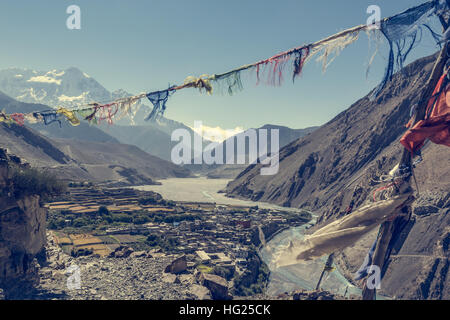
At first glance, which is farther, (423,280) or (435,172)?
(435,172)

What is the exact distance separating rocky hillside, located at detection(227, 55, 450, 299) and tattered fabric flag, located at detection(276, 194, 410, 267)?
941 centimetres

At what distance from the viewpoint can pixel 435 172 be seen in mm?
34500

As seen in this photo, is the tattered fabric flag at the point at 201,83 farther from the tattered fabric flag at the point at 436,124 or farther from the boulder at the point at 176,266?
the boulder at the point at 176,266

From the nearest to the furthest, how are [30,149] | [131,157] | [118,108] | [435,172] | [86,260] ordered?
[118,108], [86,260], [435,172], [30,149], [131,157]

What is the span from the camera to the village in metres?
32.7

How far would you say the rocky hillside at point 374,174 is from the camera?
83.9ft

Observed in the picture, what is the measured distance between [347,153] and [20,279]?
6202 centimetres

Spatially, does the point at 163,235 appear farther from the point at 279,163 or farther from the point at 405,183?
the point at 279,163

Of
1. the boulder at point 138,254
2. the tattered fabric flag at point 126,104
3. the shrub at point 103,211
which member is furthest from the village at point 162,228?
the tattered fabric flag at point 126,104

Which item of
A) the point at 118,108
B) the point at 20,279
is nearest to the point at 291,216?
the point at 20,279

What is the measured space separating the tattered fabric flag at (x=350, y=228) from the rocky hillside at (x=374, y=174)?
941 cm

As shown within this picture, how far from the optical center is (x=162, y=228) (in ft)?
142

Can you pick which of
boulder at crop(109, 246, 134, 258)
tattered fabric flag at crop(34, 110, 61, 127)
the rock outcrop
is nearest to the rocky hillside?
tattered fabric flag at crop(34, 110, 61, 127)

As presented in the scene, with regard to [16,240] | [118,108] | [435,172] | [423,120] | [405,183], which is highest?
[118,108]
